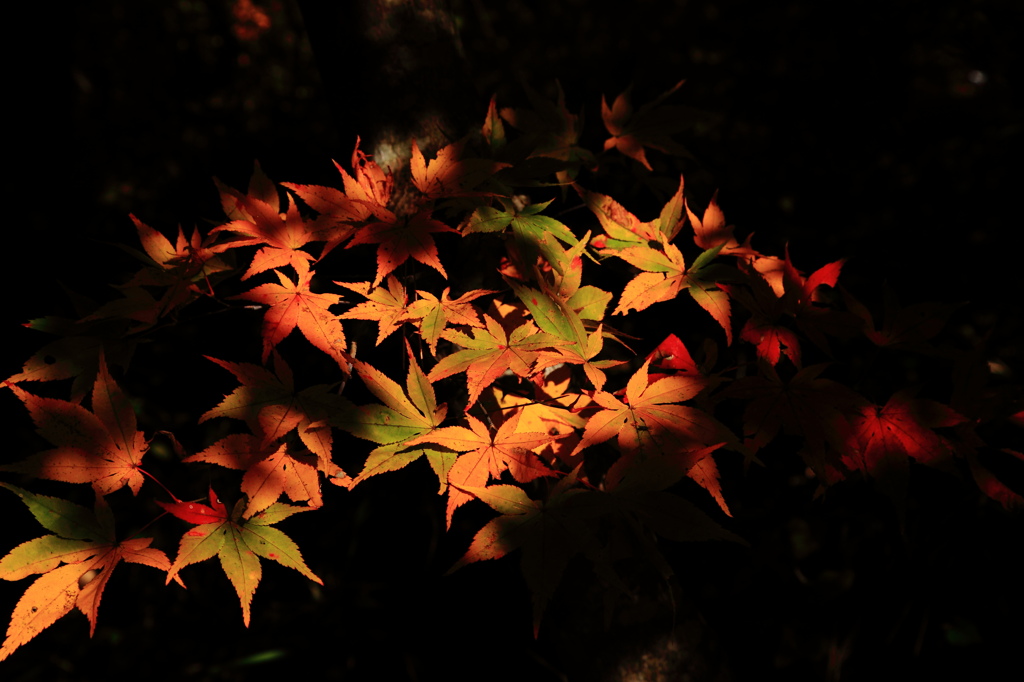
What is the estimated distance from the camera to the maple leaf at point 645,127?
1.05m

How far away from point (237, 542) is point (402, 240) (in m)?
0.45

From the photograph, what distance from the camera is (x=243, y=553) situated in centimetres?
73

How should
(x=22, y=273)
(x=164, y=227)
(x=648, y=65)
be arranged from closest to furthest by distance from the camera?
(x=22, y=273) < (x=164, y=227) < (x=648, y=65)

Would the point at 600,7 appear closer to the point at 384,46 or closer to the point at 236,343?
the point at 384,46

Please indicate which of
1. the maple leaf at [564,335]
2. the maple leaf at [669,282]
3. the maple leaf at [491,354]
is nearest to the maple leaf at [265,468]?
the maple leaf at [491,354]

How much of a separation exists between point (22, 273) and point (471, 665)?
74.3 inches

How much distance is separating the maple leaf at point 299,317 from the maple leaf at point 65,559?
291mm

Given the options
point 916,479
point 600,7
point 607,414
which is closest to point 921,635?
point 916,479

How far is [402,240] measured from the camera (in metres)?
→ 0.79

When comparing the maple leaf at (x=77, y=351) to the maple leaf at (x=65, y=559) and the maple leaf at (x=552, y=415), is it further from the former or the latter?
the maple leaf at (x=552, y=415)

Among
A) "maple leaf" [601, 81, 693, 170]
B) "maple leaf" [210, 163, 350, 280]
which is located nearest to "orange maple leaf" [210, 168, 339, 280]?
"maple leaf" [210, 163, 350, 280]

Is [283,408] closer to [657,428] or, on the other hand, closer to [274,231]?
[274,231]

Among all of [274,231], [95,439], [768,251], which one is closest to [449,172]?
[274,231]

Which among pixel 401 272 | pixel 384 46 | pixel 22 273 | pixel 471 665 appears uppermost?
pixel 384 46
